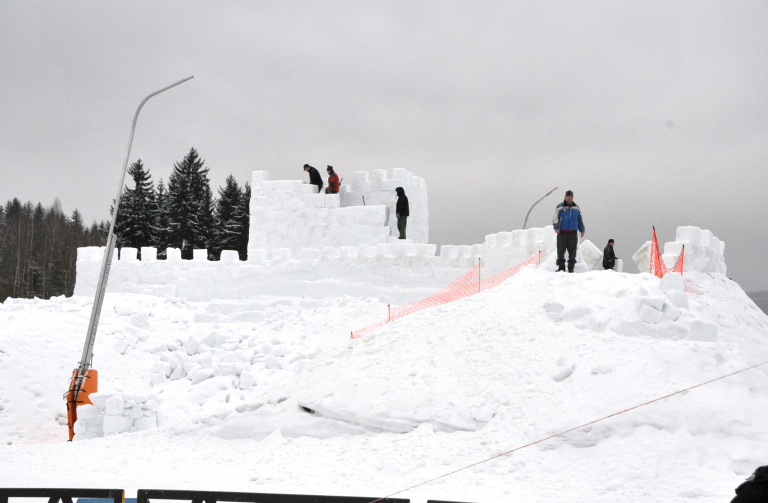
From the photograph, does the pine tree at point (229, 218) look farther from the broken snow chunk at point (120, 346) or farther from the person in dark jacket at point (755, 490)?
the person in dark jacket at point (755, 490)

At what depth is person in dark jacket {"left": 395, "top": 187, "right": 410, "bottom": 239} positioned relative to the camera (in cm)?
2061

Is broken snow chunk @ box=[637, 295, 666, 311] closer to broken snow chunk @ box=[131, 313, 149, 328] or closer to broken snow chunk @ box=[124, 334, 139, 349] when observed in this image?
broken snow chunk @ box=[124, 334, 139, 349]

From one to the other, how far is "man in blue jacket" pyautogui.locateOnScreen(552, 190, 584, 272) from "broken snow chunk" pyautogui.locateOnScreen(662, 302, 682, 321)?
10.5 feet

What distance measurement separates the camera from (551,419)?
7.89 meters

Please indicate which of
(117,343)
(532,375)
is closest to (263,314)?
(117,343)

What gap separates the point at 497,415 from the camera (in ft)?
27.0

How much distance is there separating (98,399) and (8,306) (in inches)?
353

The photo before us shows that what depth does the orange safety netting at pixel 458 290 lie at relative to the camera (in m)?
15.6

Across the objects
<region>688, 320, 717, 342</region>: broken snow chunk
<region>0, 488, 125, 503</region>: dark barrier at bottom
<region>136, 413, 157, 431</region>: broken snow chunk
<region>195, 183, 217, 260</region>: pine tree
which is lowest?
<region>136, 413, 157, 431</region>: broken snow chunk

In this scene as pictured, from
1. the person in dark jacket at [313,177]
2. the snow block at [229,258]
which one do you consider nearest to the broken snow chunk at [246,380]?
the snow block at [229,258]

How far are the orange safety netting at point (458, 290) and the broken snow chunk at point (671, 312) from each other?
5687 mm

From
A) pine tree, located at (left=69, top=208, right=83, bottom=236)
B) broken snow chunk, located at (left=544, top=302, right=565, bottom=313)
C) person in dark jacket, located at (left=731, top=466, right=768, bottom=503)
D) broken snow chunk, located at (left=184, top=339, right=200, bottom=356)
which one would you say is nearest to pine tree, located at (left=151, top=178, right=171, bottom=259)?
pine tree, located at (left=69, top=208, right=83, bottom=236)

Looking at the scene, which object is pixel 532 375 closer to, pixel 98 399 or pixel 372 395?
pixel 372 395

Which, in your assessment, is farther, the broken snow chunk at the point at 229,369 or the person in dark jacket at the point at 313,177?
the person in dark jacket at the point at 313,177
